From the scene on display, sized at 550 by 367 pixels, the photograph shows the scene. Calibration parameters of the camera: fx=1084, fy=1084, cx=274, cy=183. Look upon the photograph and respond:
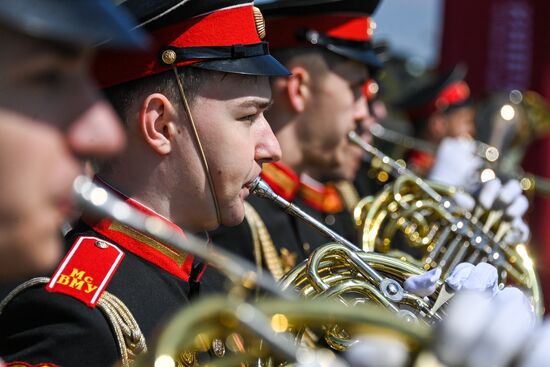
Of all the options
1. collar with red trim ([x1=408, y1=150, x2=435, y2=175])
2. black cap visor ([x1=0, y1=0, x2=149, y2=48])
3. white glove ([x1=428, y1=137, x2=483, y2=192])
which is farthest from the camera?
collar with red trim ([x1=408, y1=150, x2=435, y2=175])

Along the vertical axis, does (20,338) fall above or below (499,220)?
above

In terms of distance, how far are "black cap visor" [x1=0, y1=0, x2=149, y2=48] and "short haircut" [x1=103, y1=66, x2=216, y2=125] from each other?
1.16m

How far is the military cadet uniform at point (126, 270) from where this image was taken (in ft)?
7.54

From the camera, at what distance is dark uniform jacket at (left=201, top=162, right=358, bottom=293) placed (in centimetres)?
367

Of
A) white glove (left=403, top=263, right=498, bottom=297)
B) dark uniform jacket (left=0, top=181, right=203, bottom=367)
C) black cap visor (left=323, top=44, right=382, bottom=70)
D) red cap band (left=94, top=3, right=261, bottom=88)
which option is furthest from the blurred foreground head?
black cap visor (left=323, top=44, right=382, bottom=70)

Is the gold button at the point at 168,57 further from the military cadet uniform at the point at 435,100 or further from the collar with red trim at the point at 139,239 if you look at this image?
the military cadet uniform at the point at 435,100

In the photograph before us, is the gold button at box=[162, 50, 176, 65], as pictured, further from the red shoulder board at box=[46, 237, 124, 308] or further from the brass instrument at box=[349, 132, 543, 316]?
the brass instrument at box=[349, 132, 543, 316]

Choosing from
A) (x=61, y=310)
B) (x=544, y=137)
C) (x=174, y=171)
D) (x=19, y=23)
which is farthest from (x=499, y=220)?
(x=544, y=137)

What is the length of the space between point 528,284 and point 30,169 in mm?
2333

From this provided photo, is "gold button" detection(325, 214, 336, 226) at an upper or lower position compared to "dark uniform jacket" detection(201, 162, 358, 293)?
lower

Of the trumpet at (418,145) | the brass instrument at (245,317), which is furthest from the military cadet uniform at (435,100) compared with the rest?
the brass instrument at (245,317)

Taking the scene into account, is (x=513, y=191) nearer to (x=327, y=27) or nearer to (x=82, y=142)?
(x=327, y=27)

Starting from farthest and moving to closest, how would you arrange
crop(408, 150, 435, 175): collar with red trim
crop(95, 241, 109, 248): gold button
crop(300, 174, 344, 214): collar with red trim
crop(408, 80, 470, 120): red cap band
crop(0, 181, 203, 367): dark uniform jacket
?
crop(408, 80, 470, 120): red cap band
crop(408, 150, 435, 175): collar with red trim
crop(300, 174, 344, 214): collar with red trim
crop(95, 241, 109, 248): gold button
crop(0, 181, 203, 367): dark uniform jacket

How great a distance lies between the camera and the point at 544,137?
8.93m
